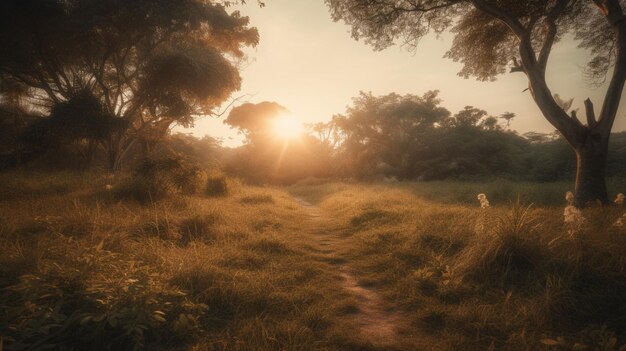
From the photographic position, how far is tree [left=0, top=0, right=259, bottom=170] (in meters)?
10.8

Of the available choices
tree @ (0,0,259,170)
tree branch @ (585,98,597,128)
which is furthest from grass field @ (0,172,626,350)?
tree @ (0,0,259,170)

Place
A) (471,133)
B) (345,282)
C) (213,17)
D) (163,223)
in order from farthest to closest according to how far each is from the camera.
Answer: (471,133) < (213,17) < (163,223) < (345,282)

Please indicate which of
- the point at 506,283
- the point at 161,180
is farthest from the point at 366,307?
the point at 161,180

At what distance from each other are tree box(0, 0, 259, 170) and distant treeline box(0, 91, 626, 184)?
2.13 meters

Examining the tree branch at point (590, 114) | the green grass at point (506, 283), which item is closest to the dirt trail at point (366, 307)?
the green grass at point (506, 283)

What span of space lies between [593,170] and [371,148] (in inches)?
814

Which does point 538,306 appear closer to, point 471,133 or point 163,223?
point 163,223

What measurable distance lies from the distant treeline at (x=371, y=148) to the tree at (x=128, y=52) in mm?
2133

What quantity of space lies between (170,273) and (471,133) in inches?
970

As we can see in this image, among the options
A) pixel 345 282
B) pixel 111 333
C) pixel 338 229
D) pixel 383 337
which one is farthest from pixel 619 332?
pixel 338 229

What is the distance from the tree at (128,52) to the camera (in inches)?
425

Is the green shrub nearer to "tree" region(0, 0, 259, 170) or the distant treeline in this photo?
the distant treeline

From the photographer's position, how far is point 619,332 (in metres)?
2.53

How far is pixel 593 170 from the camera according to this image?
7074 millimetres
